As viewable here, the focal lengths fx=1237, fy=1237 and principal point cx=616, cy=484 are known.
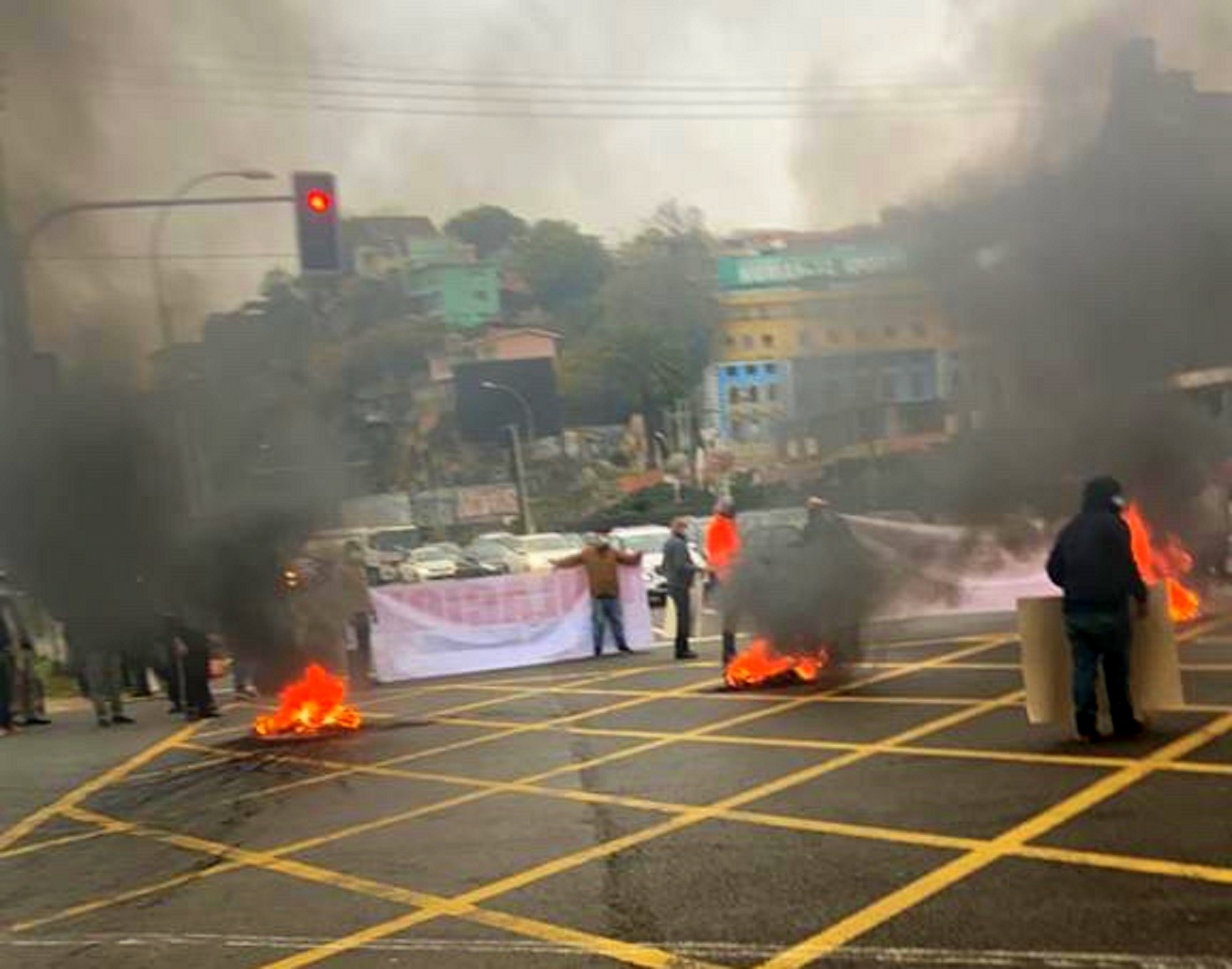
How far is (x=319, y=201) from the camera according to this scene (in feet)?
33.1

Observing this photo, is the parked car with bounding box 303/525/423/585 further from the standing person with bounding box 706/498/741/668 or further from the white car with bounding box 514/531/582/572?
the white car with bounding box 514/531/582/572

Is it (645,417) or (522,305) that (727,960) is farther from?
(645,417)

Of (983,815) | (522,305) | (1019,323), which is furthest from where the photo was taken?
(522,305)

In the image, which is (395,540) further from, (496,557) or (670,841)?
(670,841)

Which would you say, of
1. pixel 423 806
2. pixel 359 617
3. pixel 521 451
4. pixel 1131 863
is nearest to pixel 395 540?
pixel 359 617

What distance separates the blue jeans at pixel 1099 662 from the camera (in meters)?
5.80

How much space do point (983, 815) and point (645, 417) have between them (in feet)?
105

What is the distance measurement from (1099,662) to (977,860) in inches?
81.4

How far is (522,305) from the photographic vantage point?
24.2 metres

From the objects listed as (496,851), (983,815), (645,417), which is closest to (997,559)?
(983,815)

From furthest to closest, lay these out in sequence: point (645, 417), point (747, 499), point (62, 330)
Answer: point (645, 417)
point (747, 499)
point (62, 330)

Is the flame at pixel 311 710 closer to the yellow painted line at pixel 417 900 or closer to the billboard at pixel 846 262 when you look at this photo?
the yellow painted line at pixel 417 900

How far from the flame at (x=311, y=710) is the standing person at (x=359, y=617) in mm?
1711

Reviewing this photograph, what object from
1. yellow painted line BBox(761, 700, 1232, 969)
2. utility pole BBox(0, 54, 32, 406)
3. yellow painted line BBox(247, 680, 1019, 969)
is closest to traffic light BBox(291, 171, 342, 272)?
utility pole BBox(0, 54, 32, 406)
